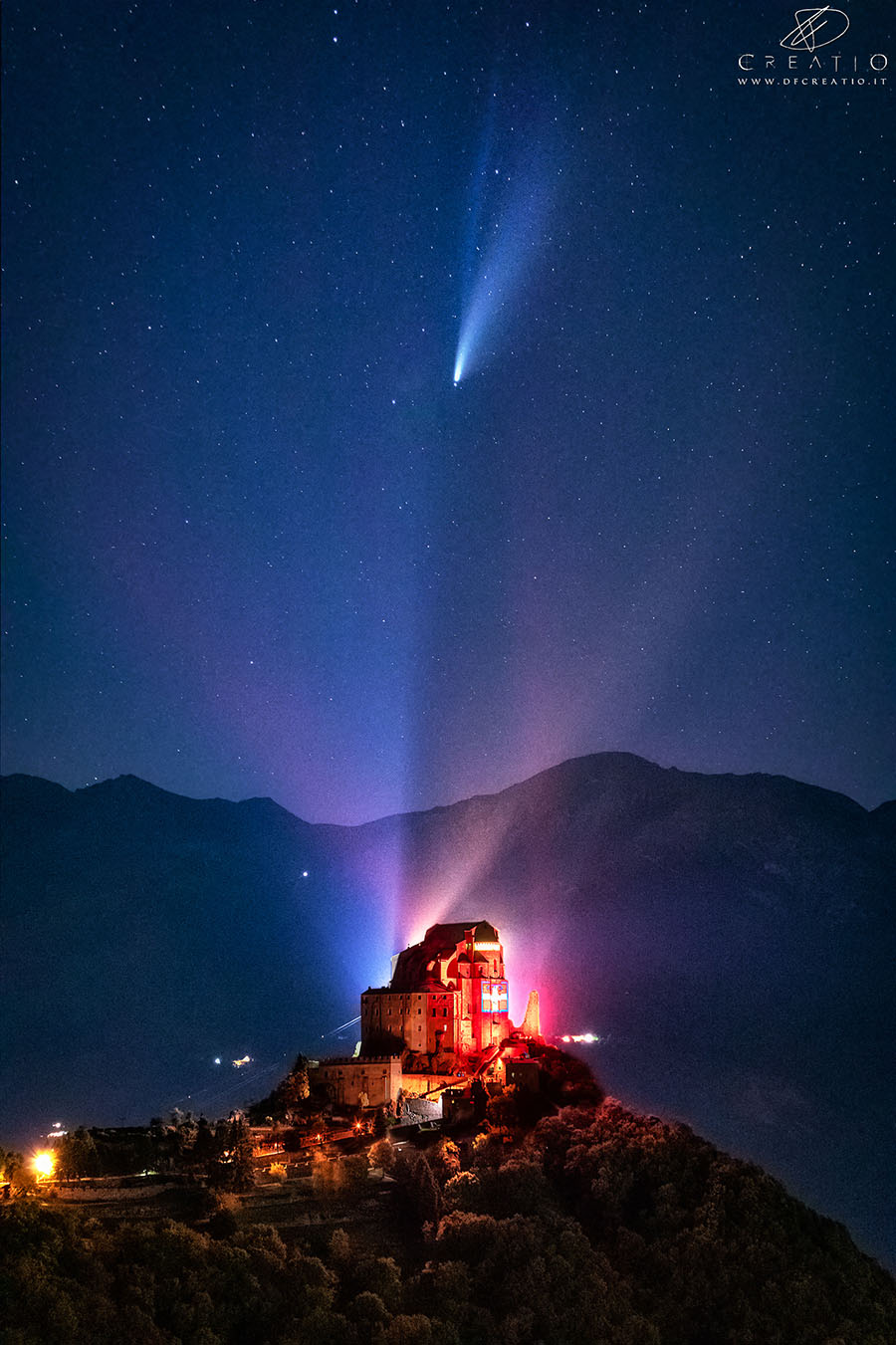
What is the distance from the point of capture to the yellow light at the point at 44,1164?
118ft

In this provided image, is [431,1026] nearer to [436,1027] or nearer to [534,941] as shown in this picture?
[436,1027]

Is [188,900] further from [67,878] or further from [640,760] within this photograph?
[640,760]

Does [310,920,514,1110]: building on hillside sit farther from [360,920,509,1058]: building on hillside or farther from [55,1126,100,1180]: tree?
[55,1126,100,1180]: tree

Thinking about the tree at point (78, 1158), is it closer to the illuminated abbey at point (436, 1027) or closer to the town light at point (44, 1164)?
the town light at point (44, 1164)

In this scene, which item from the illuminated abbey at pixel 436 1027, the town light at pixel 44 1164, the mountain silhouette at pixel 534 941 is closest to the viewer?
the town light at pixel 44 1164

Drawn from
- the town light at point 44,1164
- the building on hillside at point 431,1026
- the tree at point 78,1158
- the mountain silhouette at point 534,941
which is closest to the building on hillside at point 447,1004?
the building on hillside at point 431,1026

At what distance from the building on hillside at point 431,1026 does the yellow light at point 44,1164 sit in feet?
43.3

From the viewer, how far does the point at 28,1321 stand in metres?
29.0

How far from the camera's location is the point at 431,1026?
162ft

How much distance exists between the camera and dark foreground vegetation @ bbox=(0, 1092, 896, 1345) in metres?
30.6

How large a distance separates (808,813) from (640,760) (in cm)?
2206

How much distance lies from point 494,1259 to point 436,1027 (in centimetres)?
1489

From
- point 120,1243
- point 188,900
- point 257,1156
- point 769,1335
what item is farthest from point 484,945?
point 188,900

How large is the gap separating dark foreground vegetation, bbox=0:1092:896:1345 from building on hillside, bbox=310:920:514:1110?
5312 mm
